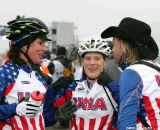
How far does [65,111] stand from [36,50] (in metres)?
A: 0.70

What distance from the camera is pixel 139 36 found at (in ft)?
11.8

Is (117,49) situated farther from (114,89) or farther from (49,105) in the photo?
(49,105)

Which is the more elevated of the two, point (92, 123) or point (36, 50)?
point (36, 50)

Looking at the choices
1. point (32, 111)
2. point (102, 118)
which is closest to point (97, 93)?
point (102, 118)

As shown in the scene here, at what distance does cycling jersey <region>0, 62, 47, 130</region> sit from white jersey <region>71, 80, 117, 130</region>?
15.0 inches

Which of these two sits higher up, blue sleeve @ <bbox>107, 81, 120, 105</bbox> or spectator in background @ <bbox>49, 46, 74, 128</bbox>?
blue sleeve @ <bbox>107, 81, 120, 105</bbox>

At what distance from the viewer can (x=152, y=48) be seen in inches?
143

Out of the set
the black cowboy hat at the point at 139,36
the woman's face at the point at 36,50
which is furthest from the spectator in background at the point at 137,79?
the woman's face at the point at 36,50

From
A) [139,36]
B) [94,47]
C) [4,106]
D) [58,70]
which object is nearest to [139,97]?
[139,36]

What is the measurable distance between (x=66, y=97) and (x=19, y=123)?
1.88 feet

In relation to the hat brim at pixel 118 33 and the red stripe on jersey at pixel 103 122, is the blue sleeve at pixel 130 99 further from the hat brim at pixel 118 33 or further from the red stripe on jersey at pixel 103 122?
the red stripe on jersey at pixel 103 122

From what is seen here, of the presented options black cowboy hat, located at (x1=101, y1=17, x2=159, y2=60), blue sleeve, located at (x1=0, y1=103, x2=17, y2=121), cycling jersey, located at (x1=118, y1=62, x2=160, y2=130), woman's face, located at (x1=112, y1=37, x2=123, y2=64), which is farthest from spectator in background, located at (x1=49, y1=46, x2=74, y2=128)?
cycling jersey, located at (x1=118, y1=62, x2=160, y2=130)

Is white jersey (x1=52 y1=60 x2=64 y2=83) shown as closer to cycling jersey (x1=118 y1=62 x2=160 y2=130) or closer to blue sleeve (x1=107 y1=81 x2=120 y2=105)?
blue sleeve (x1=107 y1=81 x2=120 y2=105)

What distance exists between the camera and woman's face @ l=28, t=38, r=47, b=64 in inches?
167
